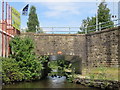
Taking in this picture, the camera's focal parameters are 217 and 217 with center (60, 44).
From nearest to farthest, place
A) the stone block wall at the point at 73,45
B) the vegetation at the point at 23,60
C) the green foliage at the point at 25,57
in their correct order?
the vegetation at the point at 23,60, the green foliage at the point at 25,57, the stone block wall at the point at 73,45

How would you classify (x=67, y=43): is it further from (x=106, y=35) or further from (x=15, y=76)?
(x=15, y=76)

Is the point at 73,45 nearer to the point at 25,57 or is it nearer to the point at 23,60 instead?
the point at 25,57

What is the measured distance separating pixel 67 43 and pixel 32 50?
2908 mm

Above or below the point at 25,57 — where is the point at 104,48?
above

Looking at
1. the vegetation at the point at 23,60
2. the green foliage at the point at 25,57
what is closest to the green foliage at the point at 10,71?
the vegetation at the point at 23,60

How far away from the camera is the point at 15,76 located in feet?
49.5

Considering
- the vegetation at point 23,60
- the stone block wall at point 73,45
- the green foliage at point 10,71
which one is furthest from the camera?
the stone block wall at point 73,45

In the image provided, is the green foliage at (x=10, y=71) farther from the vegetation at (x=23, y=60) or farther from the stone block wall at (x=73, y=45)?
the stone block wall at (x=73, y=45)

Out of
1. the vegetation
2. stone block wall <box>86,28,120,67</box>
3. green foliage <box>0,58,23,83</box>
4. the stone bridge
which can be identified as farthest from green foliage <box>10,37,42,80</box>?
stone block wall <box>86,28,120,67</box>

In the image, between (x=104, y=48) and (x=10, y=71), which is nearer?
(x=10, y=71)

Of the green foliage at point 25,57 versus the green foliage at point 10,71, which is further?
the green foliage at point 25,57

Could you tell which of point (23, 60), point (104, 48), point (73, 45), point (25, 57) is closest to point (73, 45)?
point (73, 45)

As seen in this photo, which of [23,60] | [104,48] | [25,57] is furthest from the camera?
[25,57]

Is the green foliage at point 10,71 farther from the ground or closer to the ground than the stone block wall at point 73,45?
closer to the ground
